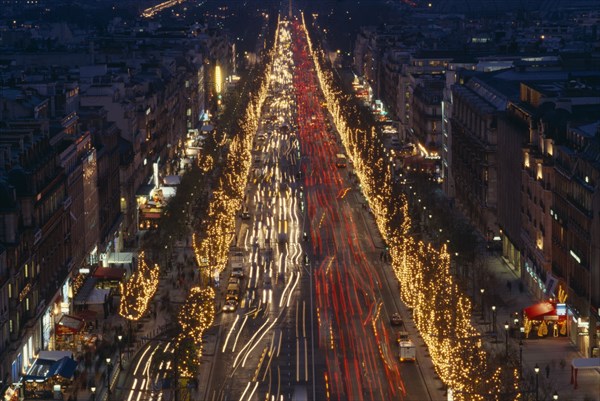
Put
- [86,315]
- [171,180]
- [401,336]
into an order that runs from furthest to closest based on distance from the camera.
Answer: [171,180], [86,315], [401,336]

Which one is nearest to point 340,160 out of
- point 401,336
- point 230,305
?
point 230,305

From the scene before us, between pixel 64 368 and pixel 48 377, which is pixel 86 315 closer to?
pixel 64 368

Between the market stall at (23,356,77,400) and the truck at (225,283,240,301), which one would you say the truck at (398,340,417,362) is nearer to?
the market stall at (23,356,77,400)

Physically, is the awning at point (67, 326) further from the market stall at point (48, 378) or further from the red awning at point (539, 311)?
the red awning at point (539, 311)

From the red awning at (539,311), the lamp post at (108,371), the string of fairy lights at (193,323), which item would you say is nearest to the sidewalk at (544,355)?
the red awning at (539,311)

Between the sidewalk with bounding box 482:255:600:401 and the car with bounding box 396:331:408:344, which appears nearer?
the sidewalk with bounding box 482:255:600:401

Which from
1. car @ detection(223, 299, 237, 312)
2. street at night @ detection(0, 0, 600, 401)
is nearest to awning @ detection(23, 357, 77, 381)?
street at night @ detection(0, 0, 600, 401)

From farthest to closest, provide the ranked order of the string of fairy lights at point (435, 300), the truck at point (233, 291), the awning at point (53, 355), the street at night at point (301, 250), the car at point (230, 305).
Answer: the truck at point (233, 291) < the car at point (230, 305) < the awning at point (53, 355) < the street at night at point (301, 250) < the string of fairy lights at point (435, 300)
